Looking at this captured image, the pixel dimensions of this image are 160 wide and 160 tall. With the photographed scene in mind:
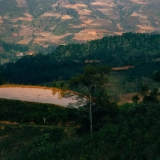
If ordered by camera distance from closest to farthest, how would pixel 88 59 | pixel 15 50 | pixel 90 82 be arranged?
pixel 90 82
pixel 88 59
pixel 15 50

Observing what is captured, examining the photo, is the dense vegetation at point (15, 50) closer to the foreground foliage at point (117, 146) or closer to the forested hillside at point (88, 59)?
the forested hillside at point (88, 59)

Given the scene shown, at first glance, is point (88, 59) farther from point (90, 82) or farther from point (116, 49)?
point (90, 82)

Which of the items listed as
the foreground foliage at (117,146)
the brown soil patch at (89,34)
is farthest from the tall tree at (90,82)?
the brown soil patch at (89,34)

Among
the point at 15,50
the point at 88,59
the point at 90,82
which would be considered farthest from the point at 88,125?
the point at 15,50

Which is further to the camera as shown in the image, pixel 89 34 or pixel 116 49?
pixel 89 34

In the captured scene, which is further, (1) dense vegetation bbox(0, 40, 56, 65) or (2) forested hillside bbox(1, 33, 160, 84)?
(1) dense vegetation bbox(0, 40, 56, 65)

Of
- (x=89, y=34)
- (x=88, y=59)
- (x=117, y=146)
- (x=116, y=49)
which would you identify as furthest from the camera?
(x=89, y=34)

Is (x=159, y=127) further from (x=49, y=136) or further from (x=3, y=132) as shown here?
(x=3, y=132)

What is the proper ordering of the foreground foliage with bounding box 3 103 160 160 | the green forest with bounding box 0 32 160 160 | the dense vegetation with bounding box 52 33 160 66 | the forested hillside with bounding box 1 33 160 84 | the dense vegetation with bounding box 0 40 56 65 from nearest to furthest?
the foreground foliage with bounding box 3 103 160 160 < the green forest with bounding box 0 32 160 160 < the forested hillside with bounding box 1 33 160 84 < the dense vegetation with bounding box 52 33 160 66 < the dense vegetation with bounding box 0 40 56 65

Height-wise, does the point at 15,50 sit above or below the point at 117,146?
above

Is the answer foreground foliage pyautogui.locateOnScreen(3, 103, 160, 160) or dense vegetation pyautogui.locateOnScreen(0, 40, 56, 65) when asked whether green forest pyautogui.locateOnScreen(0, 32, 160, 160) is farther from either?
dense vegetation pyautogui.locateOnScreen(0, 40, 56, 65)

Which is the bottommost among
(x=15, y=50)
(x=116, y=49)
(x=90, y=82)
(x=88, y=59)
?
(x=88, y=59)

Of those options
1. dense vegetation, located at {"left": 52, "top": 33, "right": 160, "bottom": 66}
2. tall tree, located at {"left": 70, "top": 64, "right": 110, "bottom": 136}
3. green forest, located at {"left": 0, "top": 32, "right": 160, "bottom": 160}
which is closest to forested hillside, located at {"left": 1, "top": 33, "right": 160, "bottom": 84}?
dense vegetation, located at {"left": 52, "top": 33, "right": 160, "bottom": 66}
